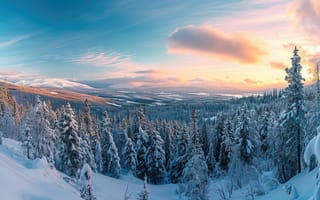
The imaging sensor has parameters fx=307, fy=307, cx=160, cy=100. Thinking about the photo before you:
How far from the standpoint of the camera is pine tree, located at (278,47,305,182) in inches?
1192

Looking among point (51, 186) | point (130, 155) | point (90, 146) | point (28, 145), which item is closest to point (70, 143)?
point (28, 145)

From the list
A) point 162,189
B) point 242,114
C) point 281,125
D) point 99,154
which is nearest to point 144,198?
point 281,125

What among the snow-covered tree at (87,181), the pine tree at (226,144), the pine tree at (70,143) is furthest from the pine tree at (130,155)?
the snow-covered tree at (87,181)

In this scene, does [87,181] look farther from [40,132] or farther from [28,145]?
[28,145]

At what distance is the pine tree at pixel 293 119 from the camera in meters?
30.3

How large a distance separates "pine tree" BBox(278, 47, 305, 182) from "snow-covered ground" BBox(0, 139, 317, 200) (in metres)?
4.95

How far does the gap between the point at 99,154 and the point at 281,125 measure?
30.2 meters

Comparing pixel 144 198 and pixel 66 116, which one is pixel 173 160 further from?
pixel 144 198

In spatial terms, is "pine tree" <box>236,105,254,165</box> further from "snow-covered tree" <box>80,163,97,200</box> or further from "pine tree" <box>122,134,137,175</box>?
"snow-covered tree" <box>80,163,97,200</box>

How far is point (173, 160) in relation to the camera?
2261 inches

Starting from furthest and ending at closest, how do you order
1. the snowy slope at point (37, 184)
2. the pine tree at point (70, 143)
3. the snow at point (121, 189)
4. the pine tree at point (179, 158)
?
the pine tree at point (179, 158) < the snow at point (121, 189) < the pine tree at point (70, 143) < the snowy slope at point (37, 184)

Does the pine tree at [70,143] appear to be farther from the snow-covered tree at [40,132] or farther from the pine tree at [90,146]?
the pine tree at [90,146]

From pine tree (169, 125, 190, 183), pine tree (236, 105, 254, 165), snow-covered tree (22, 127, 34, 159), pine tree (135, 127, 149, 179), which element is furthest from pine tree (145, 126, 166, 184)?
snow-covered tree (22, 127, 34, 159)

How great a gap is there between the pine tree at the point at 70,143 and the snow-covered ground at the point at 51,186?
12.0ft
